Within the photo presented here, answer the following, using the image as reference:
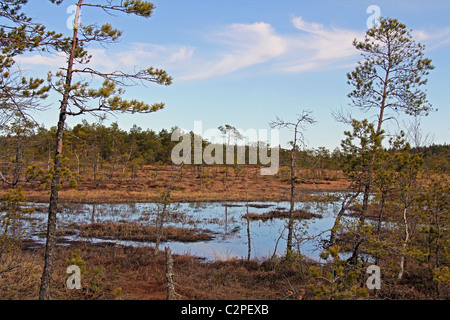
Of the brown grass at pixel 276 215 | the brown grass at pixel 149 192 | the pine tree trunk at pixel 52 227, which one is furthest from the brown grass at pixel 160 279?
the brown grass at pixel 149 192

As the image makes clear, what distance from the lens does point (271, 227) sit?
2347 cm

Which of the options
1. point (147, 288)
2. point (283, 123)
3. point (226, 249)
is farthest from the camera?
point (226, 249)

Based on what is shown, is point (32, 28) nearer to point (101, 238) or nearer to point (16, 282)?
point (16, 282)

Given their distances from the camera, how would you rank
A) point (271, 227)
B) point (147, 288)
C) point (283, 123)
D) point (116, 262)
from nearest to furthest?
point (147, 288)
point (116, 262)
point (283, 123)
point (271, 227)

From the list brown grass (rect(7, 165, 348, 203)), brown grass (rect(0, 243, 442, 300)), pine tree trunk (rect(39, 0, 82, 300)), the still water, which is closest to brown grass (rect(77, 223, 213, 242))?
the still water

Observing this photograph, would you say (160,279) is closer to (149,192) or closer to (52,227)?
(52,227)

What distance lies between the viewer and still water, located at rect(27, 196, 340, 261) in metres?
17.0

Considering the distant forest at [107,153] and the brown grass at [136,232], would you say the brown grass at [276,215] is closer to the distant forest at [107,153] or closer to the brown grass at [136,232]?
the distant forest at [107,153]

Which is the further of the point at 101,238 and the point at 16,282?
the point at 101,238

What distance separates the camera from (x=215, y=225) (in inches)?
924

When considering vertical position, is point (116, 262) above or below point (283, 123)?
below
